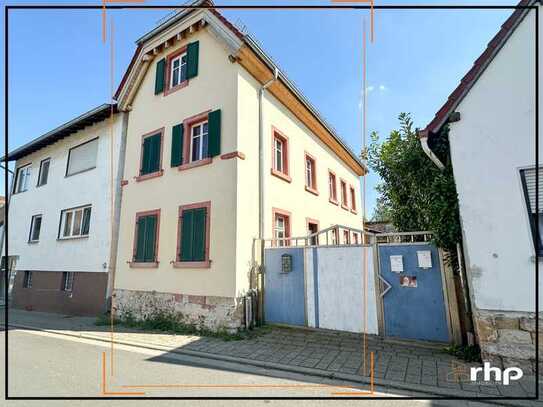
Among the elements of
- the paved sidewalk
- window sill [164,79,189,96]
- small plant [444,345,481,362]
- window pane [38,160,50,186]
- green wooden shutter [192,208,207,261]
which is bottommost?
the paved sidewalk

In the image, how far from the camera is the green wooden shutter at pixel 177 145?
31.9 feet

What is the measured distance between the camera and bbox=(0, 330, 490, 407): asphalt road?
4023 millimetres

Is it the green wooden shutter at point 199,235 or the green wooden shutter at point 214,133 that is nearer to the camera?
the green wooden shutter at point 199,235

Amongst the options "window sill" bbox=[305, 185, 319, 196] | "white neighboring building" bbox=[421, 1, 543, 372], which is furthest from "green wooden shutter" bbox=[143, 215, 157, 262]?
"white neighboring building" bbox=[421, 1, 543, 372]

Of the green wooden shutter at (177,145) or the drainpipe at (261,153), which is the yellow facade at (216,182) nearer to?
the drainpipe at (261,153)

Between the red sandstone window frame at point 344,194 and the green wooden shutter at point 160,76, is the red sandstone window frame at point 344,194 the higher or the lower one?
the lower one

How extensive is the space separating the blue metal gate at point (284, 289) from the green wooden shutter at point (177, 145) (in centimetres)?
417

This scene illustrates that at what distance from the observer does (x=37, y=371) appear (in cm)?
518

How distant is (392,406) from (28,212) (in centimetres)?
1871

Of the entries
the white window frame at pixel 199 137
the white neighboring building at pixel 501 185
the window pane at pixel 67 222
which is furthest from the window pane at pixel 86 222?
the white neighboring building at pixel 501 185

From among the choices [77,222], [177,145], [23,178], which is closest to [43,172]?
[23,178]

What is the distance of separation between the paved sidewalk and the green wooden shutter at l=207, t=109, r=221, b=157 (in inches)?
199

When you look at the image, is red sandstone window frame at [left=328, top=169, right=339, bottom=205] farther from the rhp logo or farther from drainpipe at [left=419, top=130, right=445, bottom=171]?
the rhp logo

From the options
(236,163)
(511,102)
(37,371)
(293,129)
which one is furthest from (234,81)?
(37,371)
